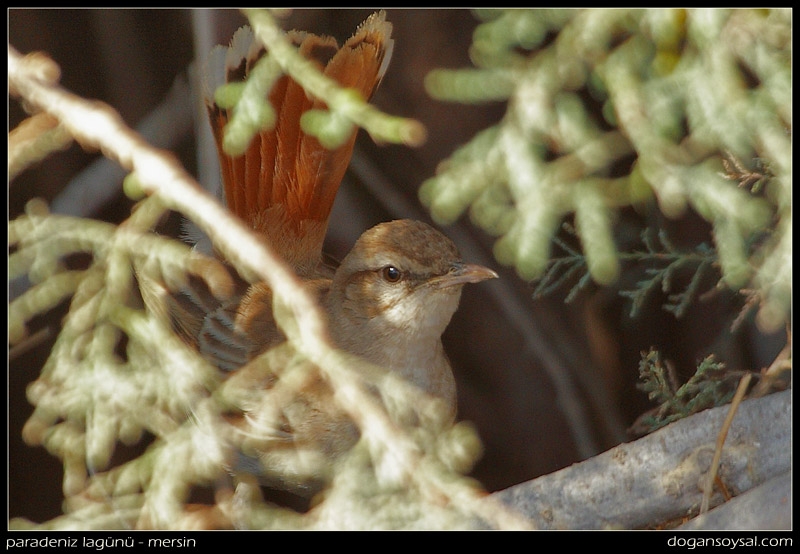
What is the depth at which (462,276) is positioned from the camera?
2.62m

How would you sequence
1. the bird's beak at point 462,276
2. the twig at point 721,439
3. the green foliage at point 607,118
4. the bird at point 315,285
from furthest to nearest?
the bird at point 315,285 → the bird's beak at point 462,276 → the twig at point 721,439 → the green foliage at point 607,118

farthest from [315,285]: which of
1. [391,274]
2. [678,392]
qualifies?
[678,392]

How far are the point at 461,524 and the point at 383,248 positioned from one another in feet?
3.40

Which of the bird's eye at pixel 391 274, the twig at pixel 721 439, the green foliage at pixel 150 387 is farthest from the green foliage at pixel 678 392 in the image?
the bird's eye at pixel 391 274

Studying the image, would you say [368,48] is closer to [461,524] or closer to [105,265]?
[105,265]

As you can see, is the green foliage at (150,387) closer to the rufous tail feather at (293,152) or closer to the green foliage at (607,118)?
the rufous tail feather at (293,152)

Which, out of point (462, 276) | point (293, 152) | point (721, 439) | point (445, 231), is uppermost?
point (293, 152)

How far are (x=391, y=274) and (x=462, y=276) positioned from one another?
10.9 inches

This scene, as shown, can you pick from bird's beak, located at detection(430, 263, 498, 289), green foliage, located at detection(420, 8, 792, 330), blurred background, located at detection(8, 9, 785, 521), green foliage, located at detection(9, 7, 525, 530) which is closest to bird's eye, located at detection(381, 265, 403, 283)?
bird's beak, located at detection(430, 263, 498, 289)

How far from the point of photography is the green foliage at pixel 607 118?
1.55 metres

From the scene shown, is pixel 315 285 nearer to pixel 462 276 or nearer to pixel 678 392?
pixel 462 276

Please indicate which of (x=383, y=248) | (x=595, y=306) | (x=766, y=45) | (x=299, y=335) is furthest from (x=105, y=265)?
(x=595, y=306)

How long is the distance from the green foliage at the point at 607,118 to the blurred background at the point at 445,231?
49.0 inches

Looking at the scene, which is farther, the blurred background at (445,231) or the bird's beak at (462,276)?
the blurred background at (445,231)
